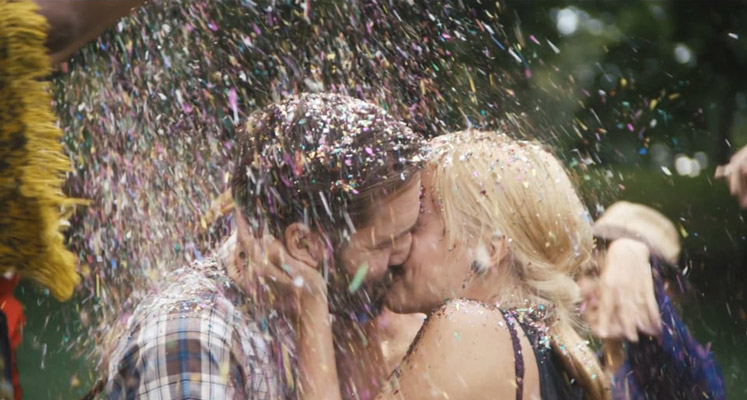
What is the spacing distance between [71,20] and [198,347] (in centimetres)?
72

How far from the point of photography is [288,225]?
2.07 m

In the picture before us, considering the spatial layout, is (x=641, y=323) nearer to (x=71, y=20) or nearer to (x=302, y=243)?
(x=302, y=243)

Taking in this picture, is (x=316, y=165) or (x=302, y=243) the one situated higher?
(x=316, y=165)

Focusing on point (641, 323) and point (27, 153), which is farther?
point (641, 323)

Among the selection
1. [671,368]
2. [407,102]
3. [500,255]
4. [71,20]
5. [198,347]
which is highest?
[407,102]

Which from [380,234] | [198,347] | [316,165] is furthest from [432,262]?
[198,347]

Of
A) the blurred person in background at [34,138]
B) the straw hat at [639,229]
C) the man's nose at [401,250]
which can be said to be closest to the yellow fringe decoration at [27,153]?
the blurred person in background at [34,138]

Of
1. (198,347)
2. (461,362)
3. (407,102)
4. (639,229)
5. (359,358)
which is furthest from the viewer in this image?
(407,102)

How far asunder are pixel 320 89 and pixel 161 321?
10.0 ft

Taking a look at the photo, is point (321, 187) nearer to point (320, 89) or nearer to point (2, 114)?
point (2, 114)

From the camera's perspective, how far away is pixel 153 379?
1.73 metres

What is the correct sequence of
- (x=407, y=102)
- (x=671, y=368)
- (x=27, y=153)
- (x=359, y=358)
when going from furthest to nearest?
(x=407, y=102)
(x=671, y=368)
(x=359, y=358)
(x=27, y=153)

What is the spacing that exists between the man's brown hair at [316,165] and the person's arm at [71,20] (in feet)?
1.50

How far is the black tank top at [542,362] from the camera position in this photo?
200 centimetres
